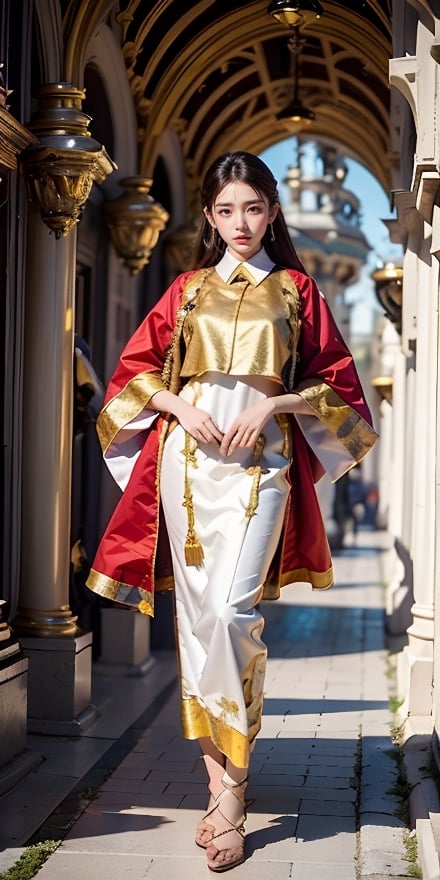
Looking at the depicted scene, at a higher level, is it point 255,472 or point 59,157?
point 59,157

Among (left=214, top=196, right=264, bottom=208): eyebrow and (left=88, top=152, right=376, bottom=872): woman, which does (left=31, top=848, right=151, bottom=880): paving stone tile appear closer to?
(left=88, top=152, right=376, bottom=872): woman

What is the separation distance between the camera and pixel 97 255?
7996mm

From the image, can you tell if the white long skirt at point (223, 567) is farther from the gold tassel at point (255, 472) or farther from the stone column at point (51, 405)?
the stone column at point (51, 405)

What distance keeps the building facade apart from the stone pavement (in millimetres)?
321

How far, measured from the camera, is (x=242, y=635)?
4.00 meters

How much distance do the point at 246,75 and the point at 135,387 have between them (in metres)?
6.78

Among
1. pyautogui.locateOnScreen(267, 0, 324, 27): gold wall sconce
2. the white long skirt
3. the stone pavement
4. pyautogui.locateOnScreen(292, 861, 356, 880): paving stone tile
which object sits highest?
pyautogui.locateOnScreen(267, 0, 324, 27): gold wall sconce

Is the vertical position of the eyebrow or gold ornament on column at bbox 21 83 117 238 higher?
gold ornament on column at bbox 21 83 117 238

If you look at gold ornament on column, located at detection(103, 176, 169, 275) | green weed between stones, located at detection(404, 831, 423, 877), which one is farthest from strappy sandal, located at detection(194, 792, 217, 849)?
gold ornament on column, located at detection(103, 176, 169, 275)

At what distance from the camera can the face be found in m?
4.19

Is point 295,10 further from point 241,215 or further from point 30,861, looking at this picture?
point 30,861

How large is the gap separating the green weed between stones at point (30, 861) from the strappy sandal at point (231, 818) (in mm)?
487

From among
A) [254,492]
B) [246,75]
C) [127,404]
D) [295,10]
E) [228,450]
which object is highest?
[246,75]

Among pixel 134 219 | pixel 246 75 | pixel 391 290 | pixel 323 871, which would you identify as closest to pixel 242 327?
pixel 323 871
